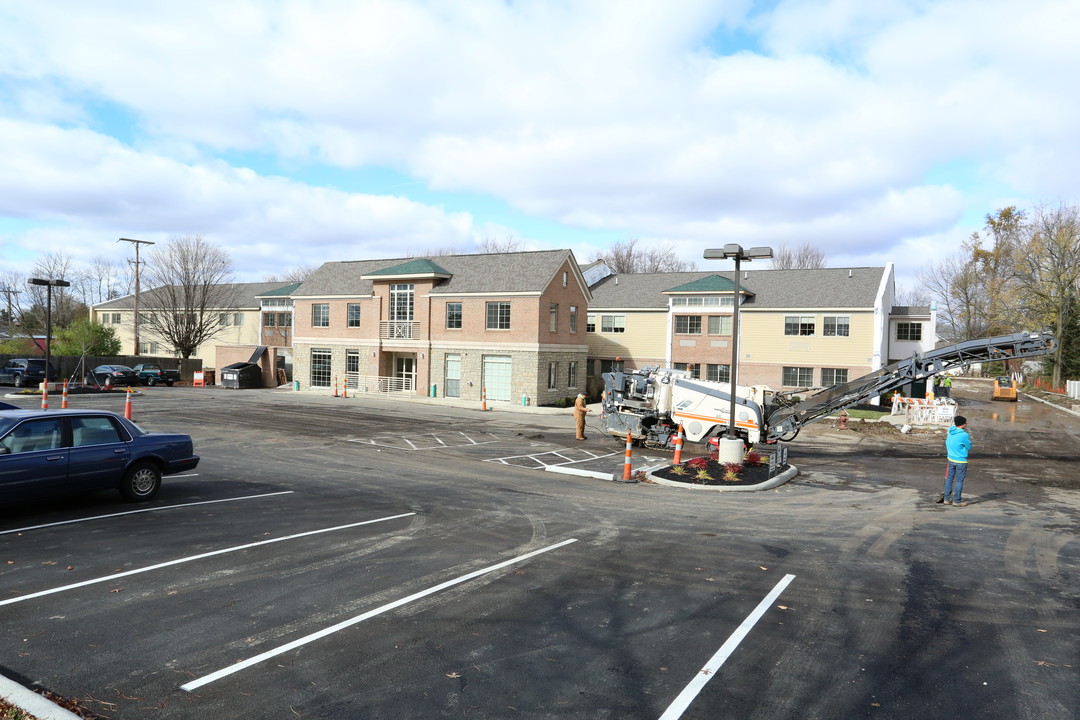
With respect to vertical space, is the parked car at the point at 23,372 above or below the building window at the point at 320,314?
below

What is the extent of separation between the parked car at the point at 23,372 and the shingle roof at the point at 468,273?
51.4 feet

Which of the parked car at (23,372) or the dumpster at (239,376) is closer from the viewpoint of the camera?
the parked car at (23,372)

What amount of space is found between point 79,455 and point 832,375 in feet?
129

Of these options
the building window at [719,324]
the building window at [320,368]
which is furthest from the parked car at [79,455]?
the building window at [719,324]

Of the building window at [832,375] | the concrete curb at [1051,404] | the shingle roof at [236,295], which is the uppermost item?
the shingle roof at [236,295]

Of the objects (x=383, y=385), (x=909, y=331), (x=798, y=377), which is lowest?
(x=383, y=385)

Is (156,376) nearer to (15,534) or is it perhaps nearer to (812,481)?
(15,534)

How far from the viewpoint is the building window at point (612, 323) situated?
4725 centimetres

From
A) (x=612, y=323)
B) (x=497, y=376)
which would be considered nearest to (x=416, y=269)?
(x=497, y=376)

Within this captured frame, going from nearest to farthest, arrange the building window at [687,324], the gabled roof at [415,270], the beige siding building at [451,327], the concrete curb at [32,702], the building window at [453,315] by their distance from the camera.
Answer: the concrete curb at [32,702] < the beige siding building at [451,327] < the building window at [453,315] < the gabled roof at [415,270] < the building window at [687,324]

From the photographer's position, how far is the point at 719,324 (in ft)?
142

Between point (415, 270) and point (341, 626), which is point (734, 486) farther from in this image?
point (415, 270)

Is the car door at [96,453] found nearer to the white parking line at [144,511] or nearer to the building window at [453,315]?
the white parking line at [144,511]

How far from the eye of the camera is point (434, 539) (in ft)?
31.7
